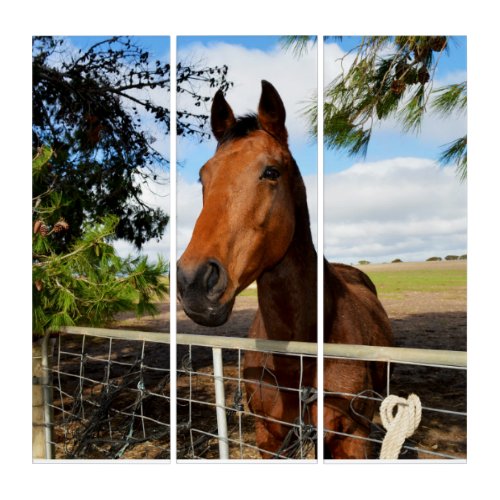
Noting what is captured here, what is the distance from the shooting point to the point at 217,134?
1817 mm

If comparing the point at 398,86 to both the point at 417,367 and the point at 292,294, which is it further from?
the point at 417,367

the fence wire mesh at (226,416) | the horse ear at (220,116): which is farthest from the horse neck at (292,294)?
the horse ear at (220,116)

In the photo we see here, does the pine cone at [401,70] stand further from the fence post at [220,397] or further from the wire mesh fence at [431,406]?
the fence post at [220,397]

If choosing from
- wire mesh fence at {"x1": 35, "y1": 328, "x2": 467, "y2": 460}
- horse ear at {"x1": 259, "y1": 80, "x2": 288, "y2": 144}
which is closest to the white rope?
wire mesh fence at {"x1": 35, "y1": 328, "x2": 467, "y2": 460}

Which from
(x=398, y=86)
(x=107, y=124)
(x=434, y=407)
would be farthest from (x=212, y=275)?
(x=434, y=407)

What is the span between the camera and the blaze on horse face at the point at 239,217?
1307 millimetres

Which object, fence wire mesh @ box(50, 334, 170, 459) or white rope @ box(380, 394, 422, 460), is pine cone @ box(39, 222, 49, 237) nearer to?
fence wire mesh @ box(50, 334, 170, 459)

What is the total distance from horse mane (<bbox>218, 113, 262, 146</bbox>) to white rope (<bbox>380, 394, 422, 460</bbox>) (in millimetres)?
1010

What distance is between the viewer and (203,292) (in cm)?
130

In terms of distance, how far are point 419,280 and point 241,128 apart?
116 cm

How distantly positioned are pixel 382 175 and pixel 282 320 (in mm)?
942

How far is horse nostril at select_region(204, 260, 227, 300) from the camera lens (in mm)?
1306
